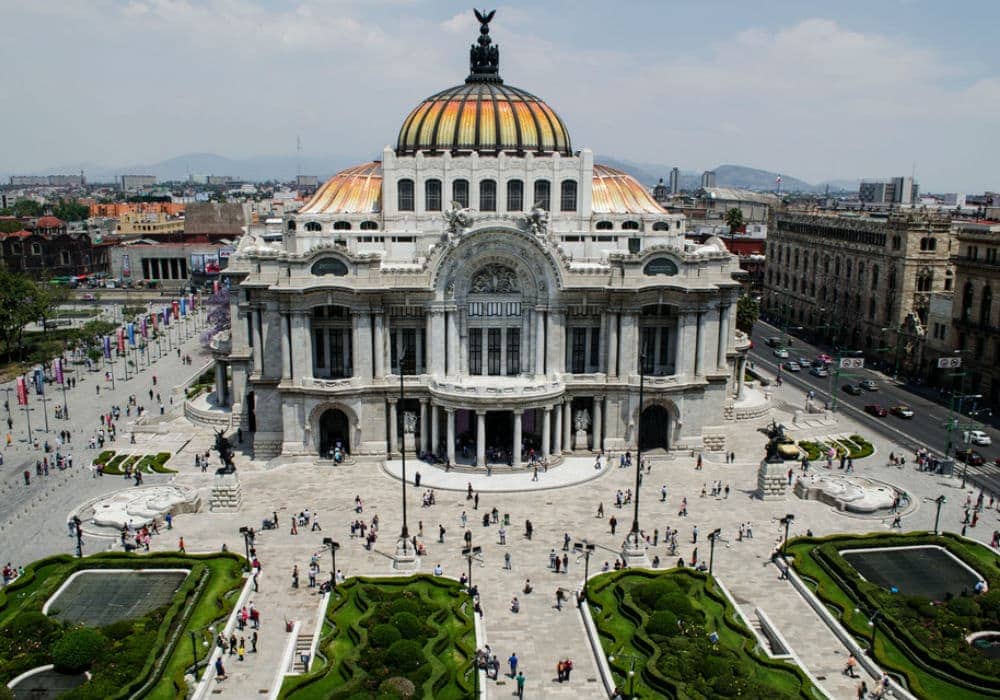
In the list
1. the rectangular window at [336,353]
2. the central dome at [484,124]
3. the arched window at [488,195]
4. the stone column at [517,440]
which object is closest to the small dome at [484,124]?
the central dome at [484,124]

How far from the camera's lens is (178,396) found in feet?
314

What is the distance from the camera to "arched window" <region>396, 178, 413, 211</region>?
81875 mm

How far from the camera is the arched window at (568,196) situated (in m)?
83.7

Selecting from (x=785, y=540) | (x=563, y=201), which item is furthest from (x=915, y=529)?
(x=563, y=201)

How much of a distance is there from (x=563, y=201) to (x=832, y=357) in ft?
181

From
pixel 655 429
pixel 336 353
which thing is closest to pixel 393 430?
pixel 336 353

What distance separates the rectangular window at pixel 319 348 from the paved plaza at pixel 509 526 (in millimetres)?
8703

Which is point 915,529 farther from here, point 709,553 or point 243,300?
point 243,300

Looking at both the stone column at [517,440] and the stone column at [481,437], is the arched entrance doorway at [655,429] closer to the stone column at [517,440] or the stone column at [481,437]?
the stone column at [517,440]

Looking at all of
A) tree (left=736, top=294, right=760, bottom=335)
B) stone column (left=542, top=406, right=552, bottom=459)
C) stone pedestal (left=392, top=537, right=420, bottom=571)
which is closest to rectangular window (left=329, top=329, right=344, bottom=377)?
stone column (left=542, top=406, right=552, bottom=459)

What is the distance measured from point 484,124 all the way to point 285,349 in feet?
96.5

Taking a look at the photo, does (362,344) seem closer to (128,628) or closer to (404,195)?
(404,195)

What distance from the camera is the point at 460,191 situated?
8231 centimetres

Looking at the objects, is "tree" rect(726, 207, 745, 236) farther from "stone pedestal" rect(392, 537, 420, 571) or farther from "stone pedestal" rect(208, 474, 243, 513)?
"stone pedestal" rect(392, 537, 420, 571)
